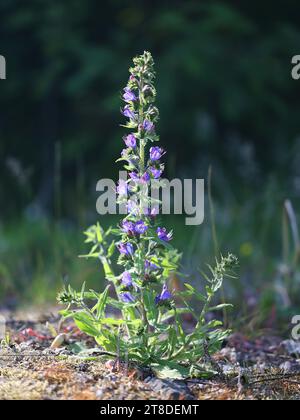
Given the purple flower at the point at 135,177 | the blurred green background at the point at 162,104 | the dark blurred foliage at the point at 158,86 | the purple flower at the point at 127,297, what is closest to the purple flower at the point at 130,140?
the purple flower at the point at 135,177

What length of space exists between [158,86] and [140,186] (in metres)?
4.46

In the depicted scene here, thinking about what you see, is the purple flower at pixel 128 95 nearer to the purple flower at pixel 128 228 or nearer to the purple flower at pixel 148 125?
the purple flower at pixel 148 125

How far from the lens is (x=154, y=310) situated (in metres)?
2.71

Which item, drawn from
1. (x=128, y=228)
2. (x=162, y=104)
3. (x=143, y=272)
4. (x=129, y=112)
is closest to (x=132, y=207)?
(x=128, y=228)

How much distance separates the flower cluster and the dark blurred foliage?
4.01 metres

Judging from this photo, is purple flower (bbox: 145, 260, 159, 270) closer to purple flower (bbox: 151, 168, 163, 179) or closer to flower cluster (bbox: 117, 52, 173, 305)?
flower cluster (bbox: 117, 52, 173, 305)

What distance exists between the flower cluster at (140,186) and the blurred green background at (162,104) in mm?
3215

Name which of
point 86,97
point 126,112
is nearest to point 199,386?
point 126,112

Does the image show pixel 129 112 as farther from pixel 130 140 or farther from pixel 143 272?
pixel 143 272

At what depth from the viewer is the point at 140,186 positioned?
2627 mm

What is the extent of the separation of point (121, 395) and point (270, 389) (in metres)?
0.62

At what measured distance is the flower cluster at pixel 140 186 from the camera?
2631 mm

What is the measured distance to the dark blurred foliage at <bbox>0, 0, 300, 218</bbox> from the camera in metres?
7.08

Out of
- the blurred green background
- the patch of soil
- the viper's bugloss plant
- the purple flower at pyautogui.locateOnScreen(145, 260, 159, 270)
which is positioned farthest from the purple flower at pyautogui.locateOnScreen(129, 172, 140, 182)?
the blurred green background
